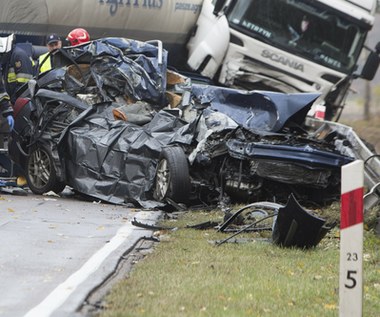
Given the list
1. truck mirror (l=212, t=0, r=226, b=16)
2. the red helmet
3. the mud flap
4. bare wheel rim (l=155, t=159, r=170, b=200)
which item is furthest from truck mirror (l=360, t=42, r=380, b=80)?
the mud flap

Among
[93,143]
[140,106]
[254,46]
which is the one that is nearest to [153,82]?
[140,106]

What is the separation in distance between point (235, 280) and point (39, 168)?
6337mm

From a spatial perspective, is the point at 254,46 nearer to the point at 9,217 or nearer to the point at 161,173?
the point at 161,173

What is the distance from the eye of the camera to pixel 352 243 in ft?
18.0

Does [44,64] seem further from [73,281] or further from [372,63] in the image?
[372,63]

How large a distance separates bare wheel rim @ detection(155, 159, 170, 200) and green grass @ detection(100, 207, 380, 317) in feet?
7.06

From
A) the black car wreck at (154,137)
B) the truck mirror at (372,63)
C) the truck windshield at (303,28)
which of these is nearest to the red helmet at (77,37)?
the black car wreck at (154,137)

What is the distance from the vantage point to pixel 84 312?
5926mm

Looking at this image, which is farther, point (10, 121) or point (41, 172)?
point (41, 172)

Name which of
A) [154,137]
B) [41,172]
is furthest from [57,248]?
[41,172]

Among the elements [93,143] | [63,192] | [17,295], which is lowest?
[63,192]

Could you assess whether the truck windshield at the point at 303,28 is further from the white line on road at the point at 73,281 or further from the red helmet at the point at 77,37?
the white line on road at the point at 73,281

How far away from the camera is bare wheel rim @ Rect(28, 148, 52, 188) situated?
1297 cm

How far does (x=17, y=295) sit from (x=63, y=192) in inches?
291
